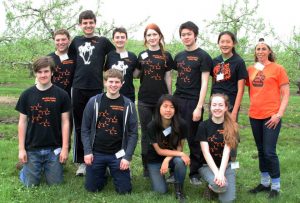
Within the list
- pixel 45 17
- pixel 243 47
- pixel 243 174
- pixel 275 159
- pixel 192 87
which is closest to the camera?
pixel 275 159

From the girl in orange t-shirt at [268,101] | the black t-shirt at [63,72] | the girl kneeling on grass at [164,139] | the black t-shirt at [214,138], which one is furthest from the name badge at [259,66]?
the black t-shirt at [63,72]

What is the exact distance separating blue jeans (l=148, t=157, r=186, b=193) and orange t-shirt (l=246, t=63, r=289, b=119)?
4.32ft

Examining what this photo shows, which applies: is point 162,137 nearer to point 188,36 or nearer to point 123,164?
point 123,164

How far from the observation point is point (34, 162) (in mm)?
5879

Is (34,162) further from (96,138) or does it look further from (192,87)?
(192,87)

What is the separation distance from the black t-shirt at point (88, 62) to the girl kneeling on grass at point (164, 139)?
1205 millimetres

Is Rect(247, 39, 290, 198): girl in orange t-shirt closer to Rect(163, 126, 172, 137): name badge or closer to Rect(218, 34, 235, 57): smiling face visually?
Rect(218, 34, 235, 57): smiling face

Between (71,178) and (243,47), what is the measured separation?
16.0 metres

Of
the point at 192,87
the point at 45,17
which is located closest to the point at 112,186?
the point at 192,87

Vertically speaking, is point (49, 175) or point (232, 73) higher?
point (232, 73)

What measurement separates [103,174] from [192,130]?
1543 mm

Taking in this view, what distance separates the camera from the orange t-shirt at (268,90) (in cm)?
555

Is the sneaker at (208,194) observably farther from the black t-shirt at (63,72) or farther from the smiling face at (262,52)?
the black t-shirt at (63,72)

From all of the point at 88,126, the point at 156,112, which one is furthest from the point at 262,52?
the point at 88,126
